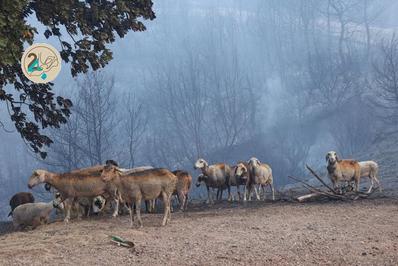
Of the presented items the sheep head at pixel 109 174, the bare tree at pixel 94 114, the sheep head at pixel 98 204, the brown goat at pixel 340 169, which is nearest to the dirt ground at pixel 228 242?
the sheep head at pixel 109 174

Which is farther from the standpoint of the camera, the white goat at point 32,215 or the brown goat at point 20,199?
the brown goat at point 20,199

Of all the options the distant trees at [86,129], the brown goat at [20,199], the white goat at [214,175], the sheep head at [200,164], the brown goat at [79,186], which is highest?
the distant trees at [86,129]

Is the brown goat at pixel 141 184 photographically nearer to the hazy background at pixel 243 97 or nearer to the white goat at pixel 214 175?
the white goat at pixel 214 175

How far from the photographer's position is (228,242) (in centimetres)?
778

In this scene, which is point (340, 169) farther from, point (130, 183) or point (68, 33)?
point (68, 33)

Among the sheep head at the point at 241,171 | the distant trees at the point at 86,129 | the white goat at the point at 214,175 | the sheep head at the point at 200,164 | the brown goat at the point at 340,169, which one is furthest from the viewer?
the distant trees at the point at 86,129

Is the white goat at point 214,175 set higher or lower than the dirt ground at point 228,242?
higher

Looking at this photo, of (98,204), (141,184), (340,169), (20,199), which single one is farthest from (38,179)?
(340,169)

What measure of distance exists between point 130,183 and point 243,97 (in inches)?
1786

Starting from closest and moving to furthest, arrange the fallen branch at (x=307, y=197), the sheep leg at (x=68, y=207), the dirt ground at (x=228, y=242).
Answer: the dirt ground at (x=228, y=242) → the sheep leg at (x=68, y=207) → the fallen branch at (x=307, y=197)

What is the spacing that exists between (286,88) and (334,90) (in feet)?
32.3

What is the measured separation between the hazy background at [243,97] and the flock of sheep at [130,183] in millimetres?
14996

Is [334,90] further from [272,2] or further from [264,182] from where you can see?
[264,182]

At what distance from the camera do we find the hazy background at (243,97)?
4021cm
